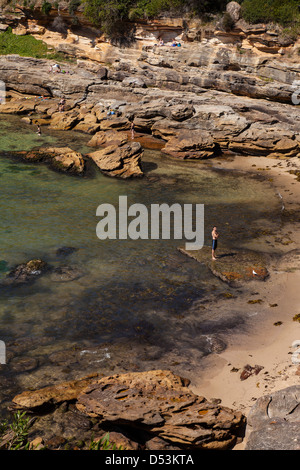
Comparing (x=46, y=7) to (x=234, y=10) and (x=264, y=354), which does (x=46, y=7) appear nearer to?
(x=234, y=10)

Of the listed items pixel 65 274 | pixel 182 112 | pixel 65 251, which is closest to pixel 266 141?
pixel 182 112

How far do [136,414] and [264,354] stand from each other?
670 centimetres

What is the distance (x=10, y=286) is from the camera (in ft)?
71.7

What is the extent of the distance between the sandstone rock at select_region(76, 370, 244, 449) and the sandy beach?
0.94 metres

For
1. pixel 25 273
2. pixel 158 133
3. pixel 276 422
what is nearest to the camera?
pixel 276 422

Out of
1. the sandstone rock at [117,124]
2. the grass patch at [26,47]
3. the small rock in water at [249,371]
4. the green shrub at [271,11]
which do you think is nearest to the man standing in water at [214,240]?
the small rock in water at [249,371]

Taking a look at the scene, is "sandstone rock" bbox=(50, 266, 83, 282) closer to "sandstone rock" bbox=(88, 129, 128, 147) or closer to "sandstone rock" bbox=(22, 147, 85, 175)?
"sandstone rock" bbox=(22, 147, 85, 175)

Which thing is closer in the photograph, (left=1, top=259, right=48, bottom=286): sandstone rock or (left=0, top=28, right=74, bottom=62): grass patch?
(left=1, top=259, right=48, bottom=286): sandstone rock

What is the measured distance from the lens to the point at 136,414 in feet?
41.9

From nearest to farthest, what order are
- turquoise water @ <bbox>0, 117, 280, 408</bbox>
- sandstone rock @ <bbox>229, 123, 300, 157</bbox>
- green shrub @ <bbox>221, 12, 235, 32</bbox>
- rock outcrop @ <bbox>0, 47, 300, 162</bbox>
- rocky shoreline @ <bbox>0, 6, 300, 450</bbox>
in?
rocky shoreline @ <bbox>0, 6, 300, 450</bbox> < turquoise water @ <bbox>0, 117, 280, 408</bbox> < sandstone rock @ <bbox>229, 123, 300, 157</bbox> < rock outcrop @ <bbox>0, 47, 300, 162</bbox> < green shrub @ <bbox>221, 12, 235, 32</bbox>

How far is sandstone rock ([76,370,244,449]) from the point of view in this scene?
1253 cm

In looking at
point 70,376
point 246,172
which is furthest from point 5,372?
point 246,172

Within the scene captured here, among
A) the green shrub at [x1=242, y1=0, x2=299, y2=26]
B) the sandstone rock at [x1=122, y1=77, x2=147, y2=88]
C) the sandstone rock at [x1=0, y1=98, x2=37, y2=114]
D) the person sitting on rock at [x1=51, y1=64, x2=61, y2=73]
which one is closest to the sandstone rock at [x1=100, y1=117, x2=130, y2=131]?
the sandstone rock at [x1=122, y1=77, x2=147, y2=88]
